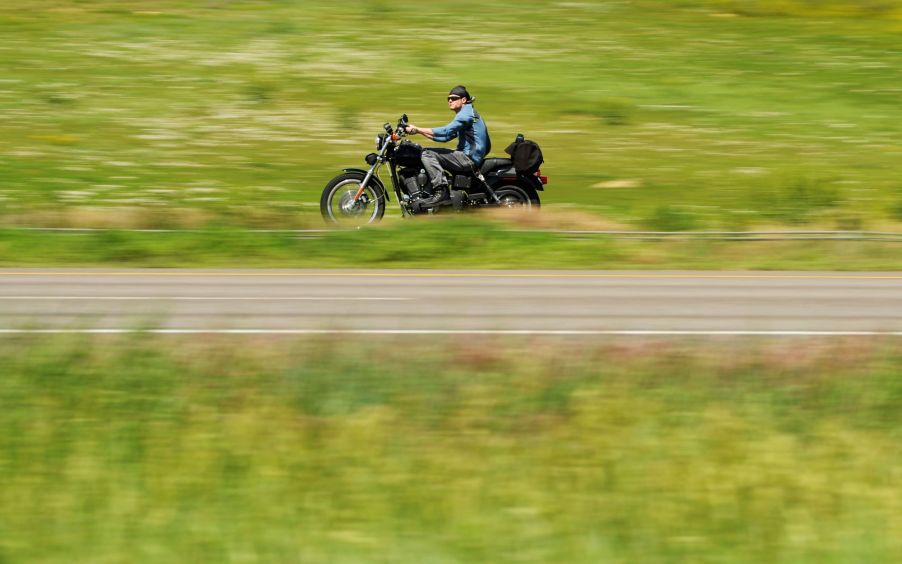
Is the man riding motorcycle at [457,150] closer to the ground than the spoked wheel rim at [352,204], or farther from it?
farther from it

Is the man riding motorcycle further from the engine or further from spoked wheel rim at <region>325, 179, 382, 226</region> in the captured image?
spoked wheel rim at <region>325, 179, 382, 226</region>

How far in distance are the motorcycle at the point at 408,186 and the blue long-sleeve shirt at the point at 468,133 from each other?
229 millimetres

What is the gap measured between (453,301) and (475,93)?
59.3ft

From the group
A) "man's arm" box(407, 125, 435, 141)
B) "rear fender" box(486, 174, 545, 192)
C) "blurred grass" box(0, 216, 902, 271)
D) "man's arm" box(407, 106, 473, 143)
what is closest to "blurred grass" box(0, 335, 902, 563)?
"blurred grass" box(0, 216, 902, 271)

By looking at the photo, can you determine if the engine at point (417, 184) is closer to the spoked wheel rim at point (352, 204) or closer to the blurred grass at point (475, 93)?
the spoked wheel rim at point (352, 204)

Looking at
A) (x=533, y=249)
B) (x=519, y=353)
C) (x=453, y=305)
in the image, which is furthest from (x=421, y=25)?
(x=519, y=353)

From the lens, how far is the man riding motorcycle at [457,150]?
55.2 ft

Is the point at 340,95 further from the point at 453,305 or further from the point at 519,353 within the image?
the point at 519,353

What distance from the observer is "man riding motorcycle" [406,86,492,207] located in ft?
55.2

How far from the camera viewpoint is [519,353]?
8.49 meters

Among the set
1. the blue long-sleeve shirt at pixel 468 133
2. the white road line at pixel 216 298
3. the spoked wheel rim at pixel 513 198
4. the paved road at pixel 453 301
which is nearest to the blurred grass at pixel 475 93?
the spoked wheel rim at pixel 513 198

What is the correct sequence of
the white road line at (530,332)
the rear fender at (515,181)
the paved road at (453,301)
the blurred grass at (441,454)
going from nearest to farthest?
the blurred grass at (441,454) < the white road line at (530,332) < the paved road at (453,301) < the rear fender at (515,181)

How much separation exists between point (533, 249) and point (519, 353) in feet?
24.0

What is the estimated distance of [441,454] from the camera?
660 centimetres
